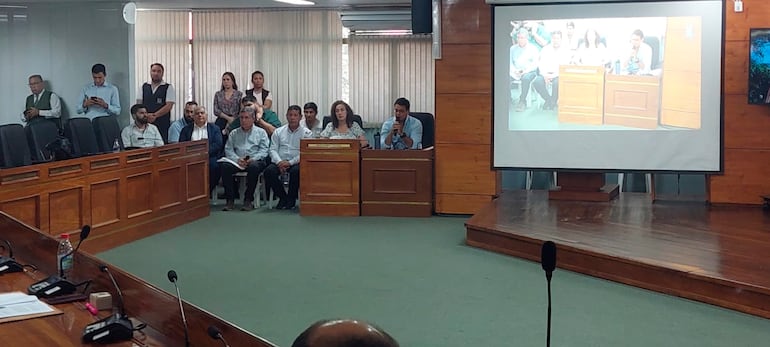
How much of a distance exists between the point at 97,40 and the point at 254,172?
3159mm

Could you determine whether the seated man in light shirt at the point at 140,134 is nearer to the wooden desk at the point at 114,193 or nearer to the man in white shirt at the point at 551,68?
the wooden desk at the point at 114,193

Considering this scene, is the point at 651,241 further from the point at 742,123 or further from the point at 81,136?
the point at 81,136

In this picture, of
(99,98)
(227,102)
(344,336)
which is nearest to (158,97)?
(99,98)

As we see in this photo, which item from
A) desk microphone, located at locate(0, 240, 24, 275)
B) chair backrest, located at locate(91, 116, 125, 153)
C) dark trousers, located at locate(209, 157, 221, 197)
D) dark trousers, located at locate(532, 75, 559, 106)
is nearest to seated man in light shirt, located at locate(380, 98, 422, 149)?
dark trousers, located at locate(532, 75, 559, 106)

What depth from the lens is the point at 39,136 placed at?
24.8 ft

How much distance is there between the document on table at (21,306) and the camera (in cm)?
245

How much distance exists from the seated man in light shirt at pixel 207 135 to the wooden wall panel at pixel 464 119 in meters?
2.39

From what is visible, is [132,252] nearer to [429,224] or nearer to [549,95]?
[429,224]

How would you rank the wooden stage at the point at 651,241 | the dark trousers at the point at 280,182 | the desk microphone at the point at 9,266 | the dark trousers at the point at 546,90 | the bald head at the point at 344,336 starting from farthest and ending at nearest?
the dark trousers at the point at 280,182
the dark trousers at the point at 546,90
the wooden stage at the point at 651,241
the desk microphone at the point at 9,266
the bald head at the point at 344,336

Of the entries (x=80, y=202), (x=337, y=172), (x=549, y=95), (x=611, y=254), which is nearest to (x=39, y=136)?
(x=80, y=202)

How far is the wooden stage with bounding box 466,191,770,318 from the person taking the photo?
482 cm

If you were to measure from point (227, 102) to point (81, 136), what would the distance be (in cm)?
247

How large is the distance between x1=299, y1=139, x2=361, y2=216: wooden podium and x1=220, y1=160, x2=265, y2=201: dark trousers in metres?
0.62

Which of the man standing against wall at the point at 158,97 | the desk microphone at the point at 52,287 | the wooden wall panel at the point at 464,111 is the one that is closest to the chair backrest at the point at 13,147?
the man standing against wall at the point at 158,97
